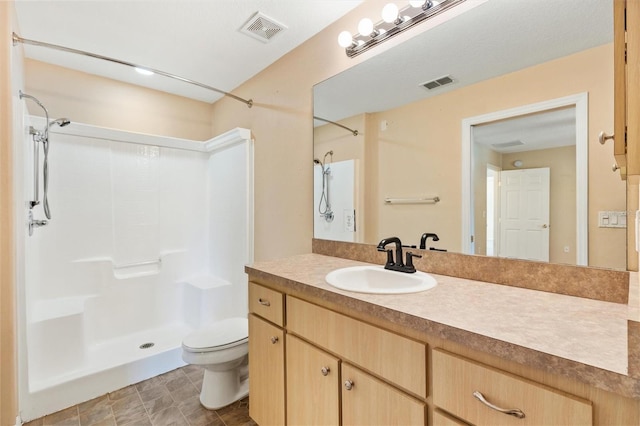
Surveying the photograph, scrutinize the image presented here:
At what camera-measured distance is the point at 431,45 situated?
145cm

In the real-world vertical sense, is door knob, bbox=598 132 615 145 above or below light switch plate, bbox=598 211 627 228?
above

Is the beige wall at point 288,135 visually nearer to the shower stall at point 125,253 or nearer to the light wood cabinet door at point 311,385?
the shower stall at point 125,253

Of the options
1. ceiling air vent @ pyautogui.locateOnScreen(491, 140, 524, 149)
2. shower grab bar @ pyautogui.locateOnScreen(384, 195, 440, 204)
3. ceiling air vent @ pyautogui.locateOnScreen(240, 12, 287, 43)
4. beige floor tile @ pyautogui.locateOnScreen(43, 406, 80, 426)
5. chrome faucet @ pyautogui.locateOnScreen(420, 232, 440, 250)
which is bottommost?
beige floor tile @ pyautogui.locateOnScreen(43, 406, 80, 426)

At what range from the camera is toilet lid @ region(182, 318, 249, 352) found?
5.95 ft

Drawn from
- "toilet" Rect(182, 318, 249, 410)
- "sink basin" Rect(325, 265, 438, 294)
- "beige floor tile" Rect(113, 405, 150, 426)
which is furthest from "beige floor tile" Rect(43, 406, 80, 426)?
"sink basin" Rect(325, 265, 438, 294)

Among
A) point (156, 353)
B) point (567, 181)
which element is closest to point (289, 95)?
point (567, 181)

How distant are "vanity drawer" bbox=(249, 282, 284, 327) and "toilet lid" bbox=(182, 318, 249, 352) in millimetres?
439

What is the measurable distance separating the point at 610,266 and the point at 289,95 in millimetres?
1998

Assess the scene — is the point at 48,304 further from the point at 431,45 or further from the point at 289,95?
the point at 431,45

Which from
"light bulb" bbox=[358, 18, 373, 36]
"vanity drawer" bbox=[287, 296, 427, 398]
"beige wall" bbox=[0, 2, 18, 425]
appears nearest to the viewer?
"vanity drawer" bbox=[287, 296, 427, 398]

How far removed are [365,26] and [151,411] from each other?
2.56m

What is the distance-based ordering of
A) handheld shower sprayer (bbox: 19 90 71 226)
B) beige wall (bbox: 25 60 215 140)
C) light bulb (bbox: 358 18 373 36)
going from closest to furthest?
light bulb (bbox: 358 18 373 36) → handheld shower sprayer (bbox: 19 90 71 226) → beige wall (bbox: 25 60 215 140)

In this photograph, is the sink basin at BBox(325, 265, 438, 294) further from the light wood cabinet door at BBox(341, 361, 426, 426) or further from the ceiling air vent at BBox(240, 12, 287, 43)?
the ceiling air vent at BBox(240, 12, 287, 43)

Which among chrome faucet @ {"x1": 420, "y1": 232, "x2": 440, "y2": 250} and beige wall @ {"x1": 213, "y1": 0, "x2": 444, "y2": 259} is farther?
beige wall @ {"x1": 213, "y1": 0, "x2": 444, "y2": 259}
